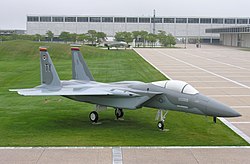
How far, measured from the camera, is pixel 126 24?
147375 mm

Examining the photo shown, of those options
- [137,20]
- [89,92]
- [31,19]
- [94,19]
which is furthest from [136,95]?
[31,19]

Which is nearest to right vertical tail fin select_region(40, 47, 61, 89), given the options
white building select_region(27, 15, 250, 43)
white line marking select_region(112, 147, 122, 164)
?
white line marking select_region(112, 147, 122, 164)

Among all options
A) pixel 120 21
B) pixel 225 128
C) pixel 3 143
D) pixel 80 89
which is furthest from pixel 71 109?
pixel 120 21

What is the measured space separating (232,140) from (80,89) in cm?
659

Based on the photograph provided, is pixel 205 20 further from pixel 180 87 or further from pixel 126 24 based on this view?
pixel 180 87

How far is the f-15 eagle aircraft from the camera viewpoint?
14.5m

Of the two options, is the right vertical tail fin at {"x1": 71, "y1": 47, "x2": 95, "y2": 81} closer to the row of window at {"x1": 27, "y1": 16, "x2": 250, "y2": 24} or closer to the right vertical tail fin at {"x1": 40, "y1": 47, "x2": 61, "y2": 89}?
the right vertical tail fin at {"x1": 40, "y1": 47, "x2": 61, "y2": 89}

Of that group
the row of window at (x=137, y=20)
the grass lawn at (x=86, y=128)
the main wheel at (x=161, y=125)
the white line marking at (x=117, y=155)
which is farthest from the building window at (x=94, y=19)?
the white line marking at (x=117, y=155)

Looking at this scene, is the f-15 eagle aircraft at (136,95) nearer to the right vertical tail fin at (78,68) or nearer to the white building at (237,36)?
the right vertical tail fin at (78,68)

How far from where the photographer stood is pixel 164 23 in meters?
150

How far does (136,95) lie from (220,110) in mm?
3451

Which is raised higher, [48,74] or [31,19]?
[31,19]

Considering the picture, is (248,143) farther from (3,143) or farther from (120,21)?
(120,21)

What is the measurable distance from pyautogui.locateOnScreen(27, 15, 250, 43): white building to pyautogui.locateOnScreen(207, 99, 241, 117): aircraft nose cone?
13367 cm
